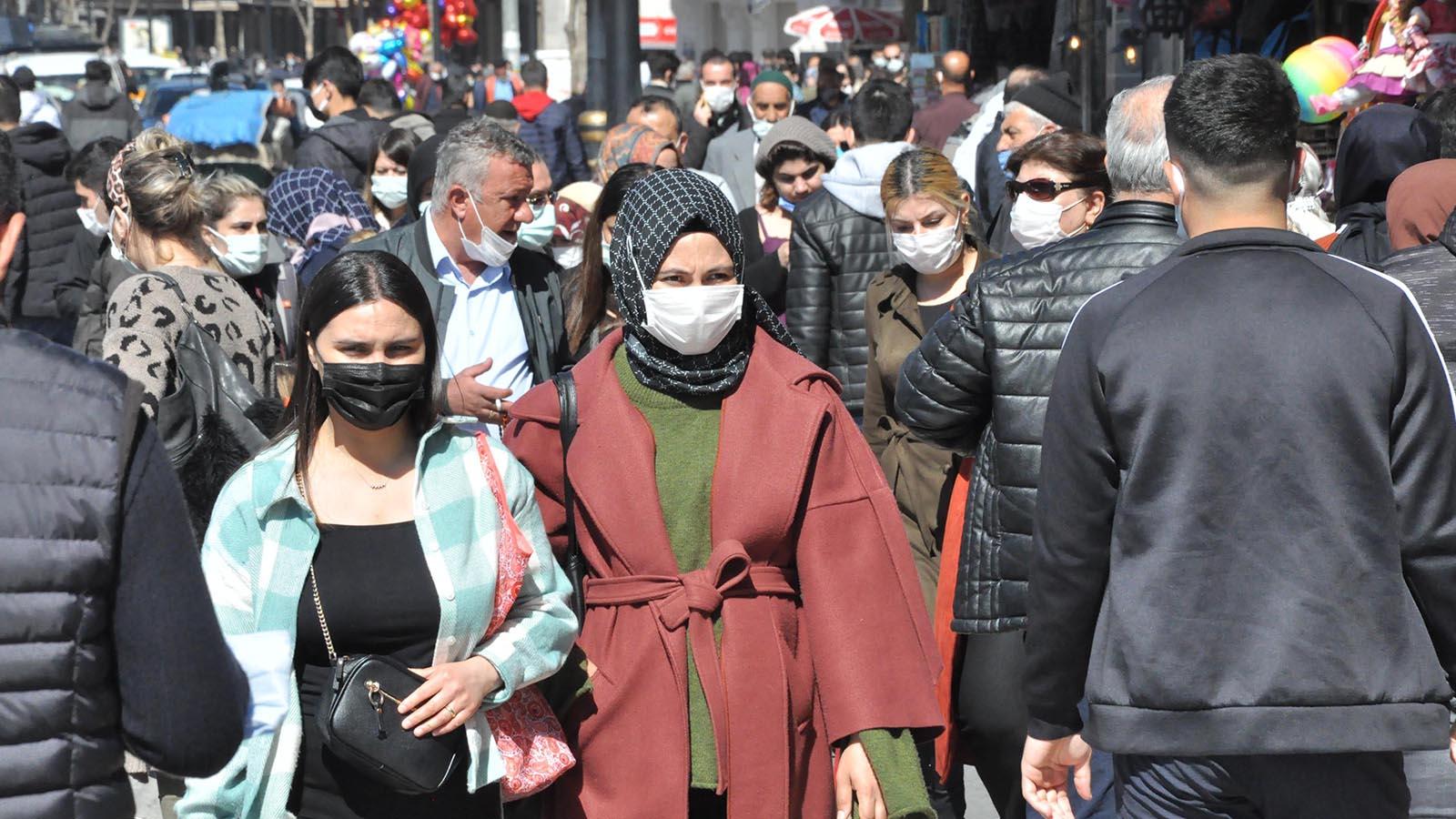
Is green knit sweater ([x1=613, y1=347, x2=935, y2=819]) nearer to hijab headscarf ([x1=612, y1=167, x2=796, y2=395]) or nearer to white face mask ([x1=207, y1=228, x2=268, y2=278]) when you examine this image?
hijab headscarf ([x1=612, y1=167, x2=796, y2=395])

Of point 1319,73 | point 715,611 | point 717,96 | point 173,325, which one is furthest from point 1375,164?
point 717,96

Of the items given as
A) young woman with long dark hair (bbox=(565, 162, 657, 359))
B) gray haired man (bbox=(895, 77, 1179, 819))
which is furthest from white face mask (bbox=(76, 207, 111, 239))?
gray haired man (bbox=(895, 77, 1179, 819))

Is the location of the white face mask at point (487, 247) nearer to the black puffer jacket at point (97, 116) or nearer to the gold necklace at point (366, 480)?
the gold necklace at point (366, 480)

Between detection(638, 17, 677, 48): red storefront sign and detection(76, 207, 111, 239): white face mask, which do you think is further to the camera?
detection(638, 17, 677, 48): red storefront sign

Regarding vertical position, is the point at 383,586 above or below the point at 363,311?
below

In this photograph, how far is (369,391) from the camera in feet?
11.3

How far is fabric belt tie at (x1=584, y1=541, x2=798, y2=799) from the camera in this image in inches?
134

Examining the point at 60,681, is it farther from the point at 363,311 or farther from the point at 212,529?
the point at 363,311

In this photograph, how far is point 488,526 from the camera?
339 cm

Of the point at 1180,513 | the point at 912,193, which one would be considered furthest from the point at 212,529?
the point at 912,193

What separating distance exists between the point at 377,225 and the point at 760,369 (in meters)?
5.07

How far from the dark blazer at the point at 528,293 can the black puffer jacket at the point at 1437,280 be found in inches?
96.0

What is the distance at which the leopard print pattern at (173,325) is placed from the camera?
186 inches

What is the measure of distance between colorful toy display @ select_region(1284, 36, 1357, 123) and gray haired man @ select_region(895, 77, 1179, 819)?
3481mm
